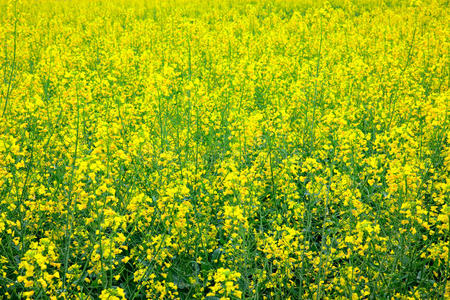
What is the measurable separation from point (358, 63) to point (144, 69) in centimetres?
279

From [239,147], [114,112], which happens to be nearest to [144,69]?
[114,112]

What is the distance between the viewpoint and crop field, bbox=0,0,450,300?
229cm

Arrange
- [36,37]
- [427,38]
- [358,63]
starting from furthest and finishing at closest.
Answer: [36,37], [427,38], [358,63]

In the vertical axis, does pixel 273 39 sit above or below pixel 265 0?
below

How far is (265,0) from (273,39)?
407 inches

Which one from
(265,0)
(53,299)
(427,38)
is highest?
(265,0)

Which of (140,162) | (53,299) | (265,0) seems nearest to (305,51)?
(140,162)

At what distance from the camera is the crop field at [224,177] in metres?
2.29

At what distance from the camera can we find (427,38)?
613 centimetres

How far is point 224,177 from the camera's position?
309 centimetres

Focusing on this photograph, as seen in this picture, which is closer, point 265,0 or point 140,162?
point 140,162

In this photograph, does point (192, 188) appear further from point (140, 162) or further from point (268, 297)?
point (268, 297)

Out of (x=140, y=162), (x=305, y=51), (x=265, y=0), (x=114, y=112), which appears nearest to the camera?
(x=140, y=162)

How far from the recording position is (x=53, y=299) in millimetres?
1979
